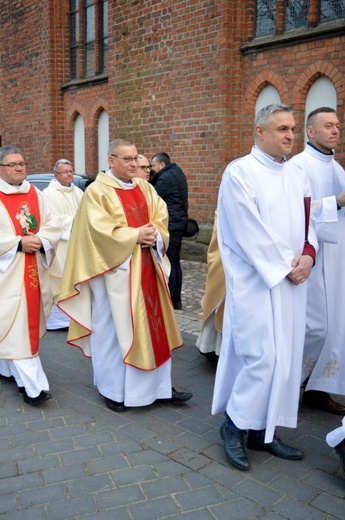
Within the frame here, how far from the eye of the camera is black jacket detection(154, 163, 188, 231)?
7.67 metres

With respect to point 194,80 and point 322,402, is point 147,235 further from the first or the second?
point 194,80

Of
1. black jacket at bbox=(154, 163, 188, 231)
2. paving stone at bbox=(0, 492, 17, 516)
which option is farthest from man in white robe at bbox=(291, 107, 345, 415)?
black jacket at bbox=(154, 163, 188, 231)

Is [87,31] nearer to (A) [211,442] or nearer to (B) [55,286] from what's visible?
(B) [55,286]

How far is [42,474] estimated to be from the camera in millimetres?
3432

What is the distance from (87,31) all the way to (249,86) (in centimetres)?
591

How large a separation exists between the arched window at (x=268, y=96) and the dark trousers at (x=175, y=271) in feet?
10.4

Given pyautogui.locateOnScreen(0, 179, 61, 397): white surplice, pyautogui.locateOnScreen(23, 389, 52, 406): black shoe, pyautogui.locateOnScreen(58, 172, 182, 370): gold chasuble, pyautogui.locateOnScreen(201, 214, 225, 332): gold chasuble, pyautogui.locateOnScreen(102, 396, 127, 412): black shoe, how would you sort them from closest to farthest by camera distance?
pyautogui.locateOnScreen(58, 172, 182, 370): gold chasuble < pyautogui.locateOnScreen(102, 396, 127, 412): black shoe < pyautogui.locateOnScreen(23, 389, 52, 406): black shoe < pyautogui.locateOnScreen(0, 179, 61, 397): white surplice < pyautogui.locateOnScreen(201, 214, 225, 332): gold chasuble

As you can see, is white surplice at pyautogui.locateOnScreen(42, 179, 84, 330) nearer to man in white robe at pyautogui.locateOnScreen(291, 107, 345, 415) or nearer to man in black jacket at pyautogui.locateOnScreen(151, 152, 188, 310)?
man in black jacket at pyautogui.locateOnScreen(151, 152, 188, 310)

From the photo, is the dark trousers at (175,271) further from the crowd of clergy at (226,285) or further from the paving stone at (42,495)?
the paving stone at (42,495)

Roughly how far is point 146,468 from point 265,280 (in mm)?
1303

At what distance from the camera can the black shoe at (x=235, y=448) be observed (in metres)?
3.47

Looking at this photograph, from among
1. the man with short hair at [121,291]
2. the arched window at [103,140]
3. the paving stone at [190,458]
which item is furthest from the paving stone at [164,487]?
the arched window at [103,140]

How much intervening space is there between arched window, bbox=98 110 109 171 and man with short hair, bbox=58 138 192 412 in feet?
30.2

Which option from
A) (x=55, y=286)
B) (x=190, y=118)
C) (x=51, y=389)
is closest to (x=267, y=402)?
(x=51, y=389)
